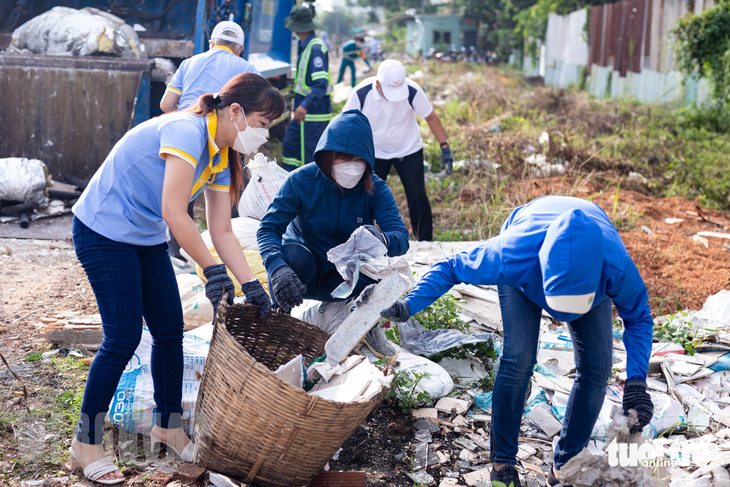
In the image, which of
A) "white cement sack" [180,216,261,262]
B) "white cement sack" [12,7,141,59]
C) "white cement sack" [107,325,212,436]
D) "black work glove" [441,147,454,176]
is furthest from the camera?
"white cement sack" [12,7,141,59]

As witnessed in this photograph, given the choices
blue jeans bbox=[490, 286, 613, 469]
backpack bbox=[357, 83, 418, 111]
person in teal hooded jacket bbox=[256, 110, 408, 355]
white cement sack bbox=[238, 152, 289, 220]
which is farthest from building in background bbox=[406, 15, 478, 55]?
blue jeans bbox=[490, 286, 613, 469]

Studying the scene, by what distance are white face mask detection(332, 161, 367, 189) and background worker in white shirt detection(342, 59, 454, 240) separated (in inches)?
76.1

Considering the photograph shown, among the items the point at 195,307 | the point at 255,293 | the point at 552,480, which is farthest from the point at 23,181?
the point at 552,480

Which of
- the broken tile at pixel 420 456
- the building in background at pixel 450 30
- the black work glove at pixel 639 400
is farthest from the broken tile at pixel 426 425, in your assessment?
the building in background at pixel 450 30

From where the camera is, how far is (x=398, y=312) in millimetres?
2082

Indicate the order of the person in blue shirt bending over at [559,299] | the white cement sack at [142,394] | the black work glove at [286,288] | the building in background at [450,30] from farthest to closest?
the building in background at [450,30]
the black work glove at [286,288]
the white cement sack at [142,394]
the person in blue shirt bending over at [559,299]

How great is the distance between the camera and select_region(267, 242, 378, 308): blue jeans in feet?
9.41

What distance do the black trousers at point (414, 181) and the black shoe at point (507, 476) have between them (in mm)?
2841

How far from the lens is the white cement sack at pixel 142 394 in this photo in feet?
8.00

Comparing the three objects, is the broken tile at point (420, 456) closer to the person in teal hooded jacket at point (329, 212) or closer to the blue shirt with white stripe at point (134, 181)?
the person in teal hooded jacket at point (329, 212)

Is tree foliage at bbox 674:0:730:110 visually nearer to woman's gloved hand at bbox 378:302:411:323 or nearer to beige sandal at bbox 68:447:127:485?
woman's gloved hand at bbox 378:302:411:323

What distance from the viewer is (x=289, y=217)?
2912mm

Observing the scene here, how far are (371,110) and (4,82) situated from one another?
10.6 ft

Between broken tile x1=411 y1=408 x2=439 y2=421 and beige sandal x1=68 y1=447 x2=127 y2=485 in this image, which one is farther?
broken tile x1=411 y1=408 x2=439 y2=421
